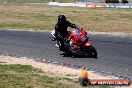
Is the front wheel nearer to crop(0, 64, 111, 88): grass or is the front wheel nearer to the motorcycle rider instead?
the motorcycle rider

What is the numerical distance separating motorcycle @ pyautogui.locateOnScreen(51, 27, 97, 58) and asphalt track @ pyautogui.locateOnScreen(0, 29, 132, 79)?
17.4 inches

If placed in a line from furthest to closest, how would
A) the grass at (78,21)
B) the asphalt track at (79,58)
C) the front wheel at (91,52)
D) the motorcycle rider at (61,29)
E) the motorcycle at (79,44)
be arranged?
the grass at (78,21), the motorcycle rider at (61,29), the motorcycle at (79,44), the front wheel at (91,52), the asphalt track at (79,58)

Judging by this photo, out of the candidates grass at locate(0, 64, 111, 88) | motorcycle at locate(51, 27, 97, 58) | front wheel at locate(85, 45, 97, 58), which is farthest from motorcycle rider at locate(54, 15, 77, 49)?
grass at locate(0, 64, 111, 88)

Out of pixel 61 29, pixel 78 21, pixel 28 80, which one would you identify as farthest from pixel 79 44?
pixel 78 21

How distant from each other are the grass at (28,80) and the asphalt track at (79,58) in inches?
96.5

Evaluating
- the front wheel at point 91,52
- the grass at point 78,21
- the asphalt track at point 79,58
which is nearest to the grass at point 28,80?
the asphalt track at point 79,58

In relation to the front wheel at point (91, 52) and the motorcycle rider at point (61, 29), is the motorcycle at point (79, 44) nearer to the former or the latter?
the front wheel at point (91, 52)

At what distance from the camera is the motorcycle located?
17672 millimetres

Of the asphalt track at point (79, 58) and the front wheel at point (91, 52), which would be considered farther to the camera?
the front wheel at point (91, 52)

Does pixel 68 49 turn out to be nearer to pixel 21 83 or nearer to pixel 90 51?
pixel 90 51

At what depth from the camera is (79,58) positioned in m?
17.4

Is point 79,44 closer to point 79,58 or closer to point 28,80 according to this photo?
point 79,58

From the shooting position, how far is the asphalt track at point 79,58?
15.3m

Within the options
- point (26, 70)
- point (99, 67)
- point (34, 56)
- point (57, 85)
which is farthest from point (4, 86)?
point (34, 56)
